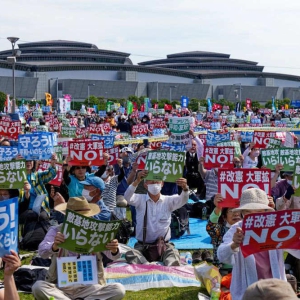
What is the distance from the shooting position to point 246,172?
730cm

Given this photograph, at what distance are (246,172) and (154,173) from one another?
1.40 metres

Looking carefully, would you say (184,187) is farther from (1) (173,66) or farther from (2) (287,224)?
(1) (173,66)

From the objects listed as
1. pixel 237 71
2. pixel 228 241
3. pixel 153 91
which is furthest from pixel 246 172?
pixel 237 71

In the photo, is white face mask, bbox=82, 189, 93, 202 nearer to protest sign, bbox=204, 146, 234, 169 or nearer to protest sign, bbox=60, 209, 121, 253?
protest sign, bbox=60, 209, 121, 253

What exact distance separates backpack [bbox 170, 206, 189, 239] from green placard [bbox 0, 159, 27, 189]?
2403mm

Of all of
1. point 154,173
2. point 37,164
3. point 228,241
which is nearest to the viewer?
point 228,241

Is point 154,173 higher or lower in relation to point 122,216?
higher

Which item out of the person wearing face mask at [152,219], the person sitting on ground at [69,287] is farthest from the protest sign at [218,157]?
the person sitting on ground at [69,287]

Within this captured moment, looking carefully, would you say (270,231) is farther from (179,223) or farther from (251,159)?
(251,159)

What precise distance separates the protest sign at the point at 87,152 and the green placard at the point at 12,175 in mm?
1918

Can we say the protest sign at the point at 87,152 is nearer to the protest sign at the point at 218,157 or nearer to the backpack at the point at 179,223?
the backpack at the point at 179,223

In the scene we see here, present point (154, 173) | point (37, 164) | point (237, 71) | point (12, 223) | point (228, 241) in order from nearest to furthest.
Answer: point (12, 223)
point (228, 241)
point (154, 173)
point (37, 164)
point (237, 71)

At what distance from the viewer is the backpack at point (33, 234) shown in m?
8.98

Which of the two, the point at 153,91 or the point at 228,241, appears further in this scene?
the point at 153,91
